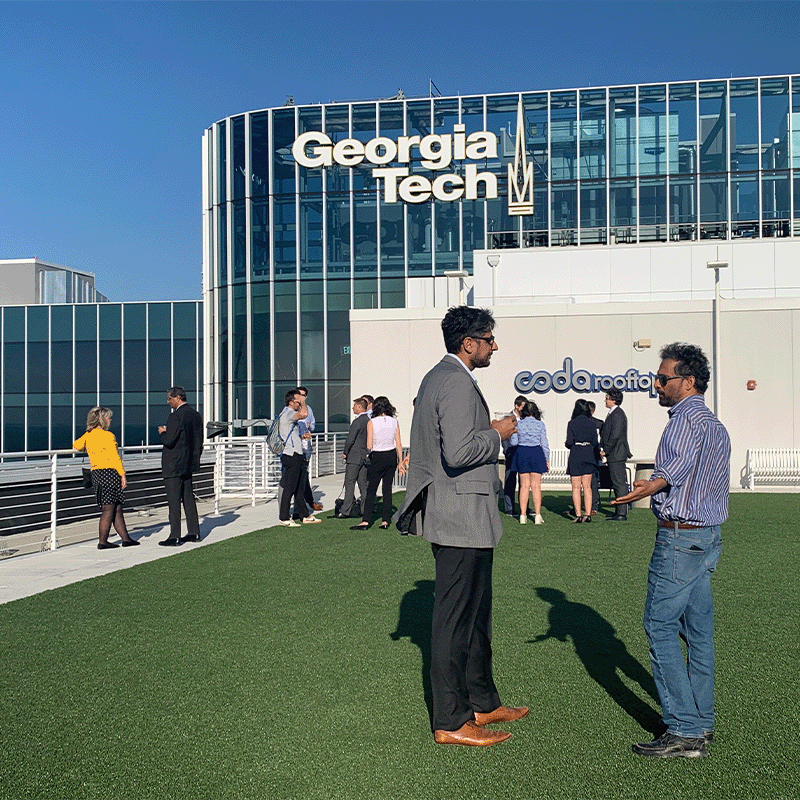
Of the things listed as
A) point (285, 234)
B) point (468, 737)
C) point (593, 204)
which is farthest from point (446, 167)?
point (468, 737)

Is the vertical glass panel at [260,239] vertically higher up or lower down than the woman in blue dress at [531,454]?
higher up

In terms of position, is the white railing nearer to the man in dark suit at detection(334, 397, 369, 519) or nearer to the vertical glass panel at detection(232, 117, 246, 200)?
the man in dark suit at detection(334, 397, 369, 519)

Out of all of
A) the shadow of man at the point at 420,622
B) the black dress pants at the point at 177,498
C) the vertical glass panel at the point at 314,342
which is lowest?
the shadow of man at the point at 420,622

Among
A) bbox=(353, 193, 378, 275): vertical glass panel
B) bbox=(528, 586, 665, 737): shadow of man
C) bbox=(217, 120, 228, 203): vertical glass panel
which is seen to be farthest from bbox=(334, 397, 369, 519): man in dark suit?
bbox=(217, 120, 228, 203): vertical glass panel

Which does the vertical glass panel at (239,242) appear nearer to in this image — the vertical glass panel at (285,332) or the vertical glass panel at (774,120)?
the vertical glass panel at (285,332)

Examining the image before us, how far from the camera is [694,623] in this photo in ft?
14.7

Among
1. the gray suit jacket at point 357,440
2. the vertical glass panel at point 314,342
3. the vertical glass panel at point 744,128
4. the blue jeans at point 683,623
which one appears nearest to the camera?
the blue jeans at point 683,623

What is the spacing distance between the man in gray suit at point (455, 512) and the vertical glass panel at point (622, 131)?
31.9 meters

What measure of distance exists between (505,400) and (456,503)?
19.5 m

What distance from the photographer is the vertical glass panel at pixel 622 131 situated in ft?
114

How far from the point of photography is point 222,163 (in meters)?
38.1

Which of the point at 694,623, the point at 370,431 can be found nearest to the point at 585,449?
the point at 370,431

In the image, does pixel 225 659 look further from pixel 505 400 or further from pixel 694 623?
pixel 505 400

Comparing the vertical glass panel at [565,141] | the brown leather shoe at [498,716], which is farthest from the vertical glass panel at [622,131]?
the brown leather shoe at [498,716]
